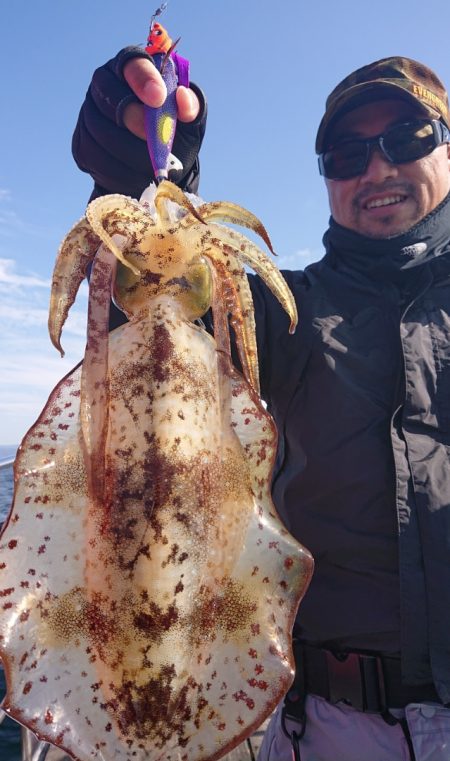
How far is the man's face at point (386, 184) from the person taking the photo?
3.54 metres

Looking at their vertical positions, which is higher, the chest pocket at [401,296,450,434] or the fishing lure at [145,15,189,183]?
the fishing lure at [145,15,189,183]

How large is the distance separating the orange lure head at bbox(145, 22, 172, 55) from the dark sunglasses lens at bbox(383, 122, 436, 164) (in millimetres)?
1960

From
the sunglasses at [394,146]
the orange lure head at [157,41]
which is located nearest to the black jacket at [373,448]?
the sunglasses at [394,146]

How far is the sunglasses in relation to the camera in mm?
3510

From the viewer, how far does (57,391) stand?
154 cm

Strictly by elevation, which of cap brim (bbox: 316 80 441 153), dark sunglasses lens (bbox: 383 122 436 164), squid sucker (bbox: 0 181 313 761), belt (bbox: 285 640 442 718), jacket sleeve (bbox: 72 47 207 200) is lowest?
belt (bbox: 285 640 442 718)

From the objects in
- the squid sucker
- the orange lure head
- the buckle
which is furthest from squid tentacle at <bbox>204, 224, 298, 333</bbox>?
the buckle

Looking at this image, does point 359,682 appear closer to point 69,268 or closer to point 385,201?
point 69,268

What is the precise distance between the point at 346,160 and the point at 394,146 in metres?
0.36

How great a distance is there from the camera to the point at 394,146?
3.52 m

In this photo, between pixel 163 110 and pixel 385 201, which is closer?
pixel 163 110

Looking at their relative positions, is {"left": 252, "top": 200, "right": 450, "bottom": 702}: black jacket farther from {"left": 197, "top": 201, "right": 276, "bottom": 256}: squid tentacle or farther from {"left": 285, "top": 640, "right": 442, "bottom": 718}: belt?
{"left": 197, "top": 201, "right": 276, "bottom": 256}: squid tentacle

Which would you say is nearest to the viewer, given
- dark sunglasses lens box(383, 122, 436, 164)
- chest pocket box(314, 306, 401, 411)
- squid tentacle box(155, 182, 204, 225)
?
squid tentacle box(155, 182, 204, 225)

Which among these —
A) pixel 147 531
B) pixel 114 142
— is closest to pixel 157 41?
pixel 114 142
